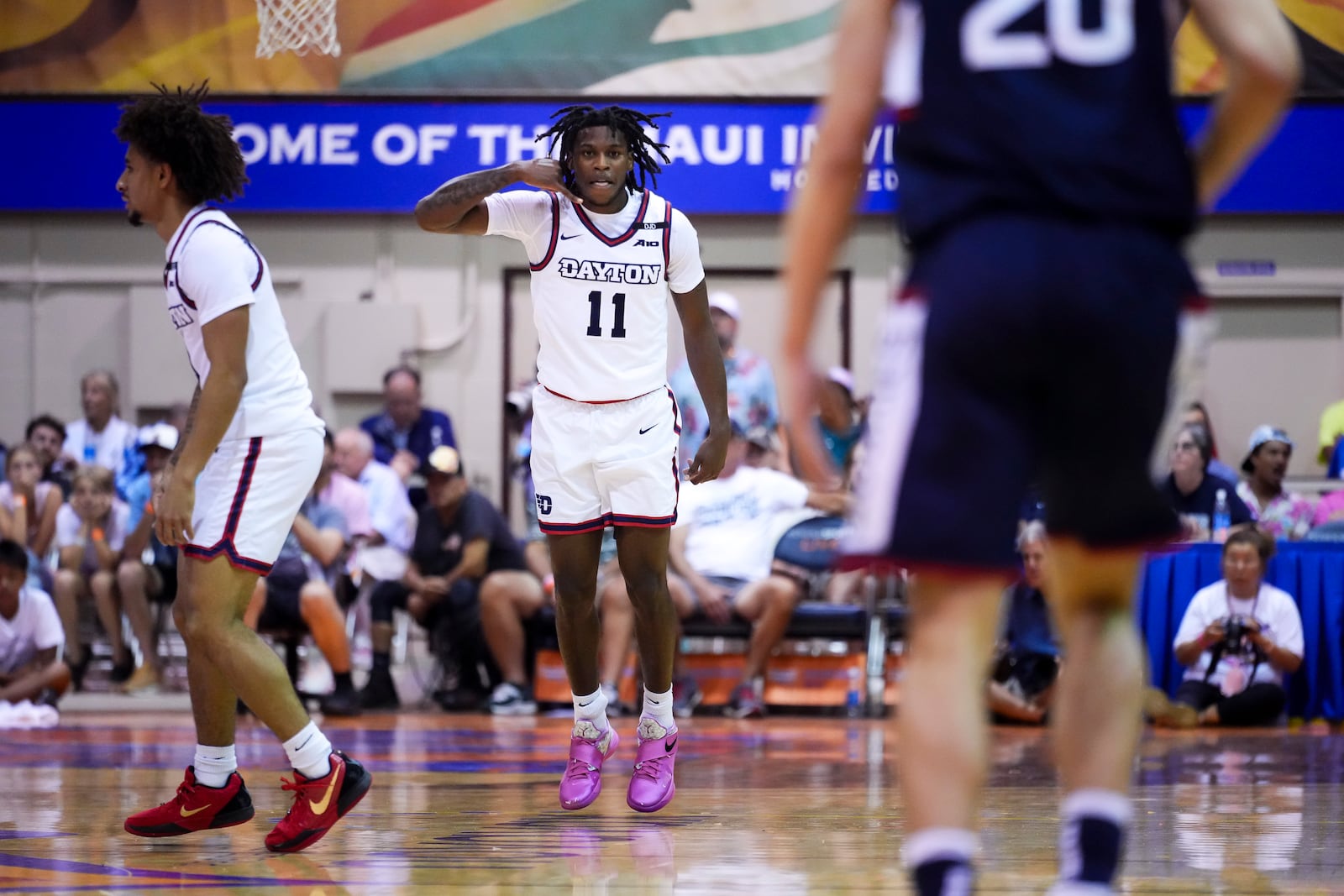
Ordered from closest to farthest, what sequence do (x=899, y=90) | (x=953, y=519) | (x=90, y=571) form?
(x=953, y=519), (x=899, y=90), (x=90, y=571)

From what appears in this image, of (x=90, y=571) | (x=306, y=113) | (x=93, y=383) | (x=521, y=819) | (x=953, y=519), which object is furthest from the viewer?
(x=306, y=113)

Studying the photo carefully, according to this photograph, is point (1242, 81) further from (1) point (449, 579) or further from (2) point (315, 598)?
(1) point (449, 579)

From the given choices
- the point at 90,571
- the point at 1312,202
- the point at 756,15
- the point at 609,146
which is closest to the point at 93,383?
the point at 90,571

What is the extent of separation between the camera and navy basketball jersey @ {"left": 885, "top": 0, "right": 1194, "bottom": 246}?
200 cm

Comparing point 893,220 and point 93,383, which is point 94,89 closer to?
point 93,383

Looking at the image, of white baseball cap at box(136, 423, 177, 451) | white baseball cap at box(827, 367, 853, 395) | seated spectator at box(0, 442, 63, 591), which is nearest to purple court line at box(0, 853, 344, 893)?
white baseball cap at box(136, 423, 177, 451)

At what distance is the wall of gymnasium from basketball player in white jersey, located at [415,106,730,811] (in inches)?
309

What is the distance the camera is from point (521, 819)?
449 centimetres

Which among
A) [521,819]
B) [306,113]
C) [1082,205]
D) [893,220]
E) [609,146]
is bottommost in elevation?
[521,819]

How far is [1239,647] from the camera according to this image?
8281 mm

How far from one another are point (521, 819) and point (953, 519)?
110 inches

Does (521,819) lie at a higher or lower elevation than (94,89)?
lower

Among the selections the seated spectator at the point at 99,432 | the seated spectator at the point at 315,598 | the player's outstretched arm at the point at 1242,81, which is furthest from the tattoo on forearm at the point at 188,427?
the seated spectator at the point at 99,432

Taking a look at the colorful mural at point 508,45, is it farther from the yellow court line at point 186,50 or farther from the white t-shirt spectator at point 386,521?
the white t-shirt spectator at point 386,521
